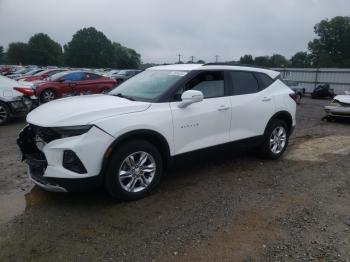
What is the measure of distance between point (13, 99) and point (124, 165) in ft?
23.0

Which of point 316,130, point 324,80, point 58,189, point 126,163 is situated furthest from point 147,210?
point 324,80

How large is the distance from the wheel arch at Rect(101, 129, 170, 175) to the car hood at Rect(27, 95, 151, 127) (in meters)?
0.29

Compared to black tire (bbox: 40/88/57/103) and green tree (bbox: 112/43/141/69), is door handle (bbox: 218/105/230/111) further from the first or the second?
green tree (bbox: 112/43/141/69)

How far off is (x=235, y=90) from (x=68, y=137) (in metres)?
2.82

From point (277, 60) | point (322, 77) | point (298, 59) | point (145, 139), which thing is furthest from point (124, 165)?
point (298, 59)

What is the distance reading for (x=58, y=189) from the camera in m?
3.99

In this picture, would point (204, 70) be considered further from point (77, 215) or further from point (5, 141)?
point (5, 141)

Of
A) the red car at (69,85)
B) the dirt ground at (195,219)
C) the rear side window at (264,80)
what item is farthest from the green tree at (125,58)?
the dirt ground at (195,219)

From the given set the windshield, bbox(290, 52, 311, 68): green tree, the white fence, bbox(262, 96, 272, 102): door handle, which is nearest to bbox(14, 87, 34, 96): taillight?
the windshield

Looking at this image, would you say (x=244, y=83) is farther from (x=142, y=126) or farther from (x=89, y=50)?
(x=89, y=50)

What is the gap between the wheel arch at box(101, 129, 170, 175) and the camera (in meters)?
3.97

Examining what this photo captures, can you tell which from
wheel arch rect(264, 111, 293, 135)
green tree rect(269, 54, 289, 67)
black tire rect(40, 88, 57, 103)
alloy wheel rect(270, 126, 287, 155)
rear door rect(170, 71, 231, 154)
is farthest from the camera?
green tree rect(269, 54, 289, 67)

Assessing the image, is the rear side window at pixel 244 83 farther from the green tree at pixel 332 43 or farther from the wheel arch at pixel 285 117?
the green tree at pixel 332 43

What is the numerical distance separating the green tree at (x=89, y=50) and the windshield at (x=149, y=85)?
97.3m
